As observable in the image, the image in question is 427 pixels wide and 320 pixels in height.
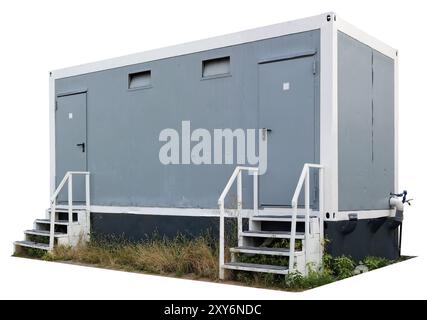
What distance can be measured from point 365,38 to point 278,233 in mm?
3452

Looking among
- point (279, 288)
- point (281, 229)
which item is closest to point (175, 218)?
point (281, 229)

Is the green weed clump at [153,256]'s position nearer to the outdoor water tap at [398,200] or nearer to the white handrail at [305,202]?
the white handrail at [305,202]

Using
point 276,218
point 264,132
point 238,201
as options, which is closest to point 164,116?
point 264,132

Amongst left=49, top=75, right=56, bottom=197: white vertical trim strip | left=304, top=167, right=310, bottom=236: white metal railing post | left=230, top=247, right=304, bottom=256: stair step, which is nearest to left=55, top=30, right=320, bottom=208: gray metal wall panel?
left=49, top=75, right=56, bottom=197: white vertical trim strip

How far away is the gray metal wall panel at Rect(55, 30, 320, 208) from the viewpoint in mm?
8242

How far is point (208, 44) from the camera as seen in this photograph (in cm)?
869

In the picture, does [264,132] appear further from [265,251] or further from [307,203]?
[265,251]

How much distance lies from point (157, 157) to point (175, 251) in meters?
Answer: 1.78

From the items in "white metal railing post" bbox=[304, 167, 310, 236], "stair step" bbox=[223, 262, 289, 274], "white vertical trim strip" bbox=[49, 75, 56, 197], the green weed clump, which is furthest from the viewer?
"white vertical trim strip" bbox=[49, 75, 56, 197]

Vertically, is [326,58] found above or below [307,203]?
above

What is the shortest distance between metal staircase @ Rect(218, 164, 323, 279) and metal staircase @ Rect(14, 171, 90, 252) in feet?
11.5

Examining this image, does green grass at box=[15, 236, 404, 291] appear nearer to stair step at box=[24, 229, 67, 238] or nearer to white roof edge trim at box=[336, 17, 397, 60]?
stair step at box=[24, 229, 67, 238]

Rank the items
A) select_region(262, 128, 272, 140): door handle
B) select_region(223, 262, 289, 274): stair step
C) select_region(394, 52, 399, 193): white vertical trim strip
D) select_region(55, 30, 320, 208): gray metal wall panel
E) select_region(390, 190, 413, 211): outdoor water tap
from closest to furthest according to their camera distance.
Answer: select_region(223, 262, 289, 274): stair step → select_region(262, 128, 272, 140): door handle → select_region(55, 30, 320, 208): gray metal wall panel → select_region(390, 190, 413, 211): outdoor water tap → select_region(394, 52, 399, 193): white vertical trim strip

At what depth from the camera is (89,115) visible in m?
10.5
